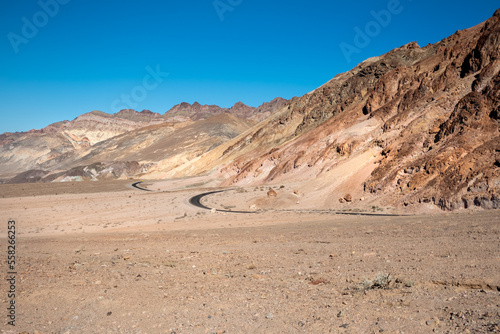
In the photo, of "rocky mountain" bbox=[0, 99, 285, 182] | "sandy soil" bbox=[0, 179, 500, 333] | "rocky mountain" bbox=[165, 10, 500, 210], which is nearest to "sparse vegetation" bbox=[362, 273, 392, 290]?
"sandy soil" bbox=[0, 179, 500, 333]

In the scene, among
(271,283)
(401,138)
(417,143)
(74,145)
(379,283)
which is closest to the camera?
(379,283)

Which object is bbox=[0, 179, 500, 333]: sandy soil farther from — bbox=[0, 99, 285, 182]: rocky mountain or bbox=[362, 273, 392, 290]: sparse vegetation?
bbox=[0, 99, 285, 182]: rocky mountain

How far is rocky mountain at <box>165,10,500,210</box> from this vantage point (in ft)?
80.5

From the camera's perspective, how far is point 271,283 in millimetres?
8539

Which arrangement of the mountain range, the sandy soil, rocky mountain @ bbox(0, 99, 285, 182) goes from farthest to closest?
rocky mountain @ bbox(0, 99, 285, 182) → the mountain range → the sandy soil

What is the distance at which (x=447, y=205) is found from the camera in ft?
74.7

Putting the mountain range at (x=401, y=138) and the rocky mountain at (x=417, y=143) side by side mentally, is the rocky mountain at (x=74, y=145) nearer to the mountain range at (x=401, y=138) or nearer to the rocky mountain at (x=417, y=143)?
the mountain range at (x=401, y=138)

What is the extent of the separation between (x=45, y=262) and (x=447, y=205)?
67.3ft

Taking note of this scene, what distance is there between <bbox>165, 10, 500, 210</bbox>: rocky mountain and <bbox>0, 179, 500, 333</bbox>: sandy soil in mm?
9491

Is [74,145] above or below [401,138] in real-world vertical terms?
above

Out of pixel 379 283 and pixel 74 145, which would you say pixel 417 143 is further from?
pixel 74 145

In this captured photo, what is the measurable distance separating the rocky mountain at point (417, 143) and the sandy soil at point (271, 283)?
9491 millimetres

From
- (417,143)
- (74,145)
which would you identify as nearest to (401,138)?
(417,143)

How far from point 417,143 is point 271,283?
27434 mm
